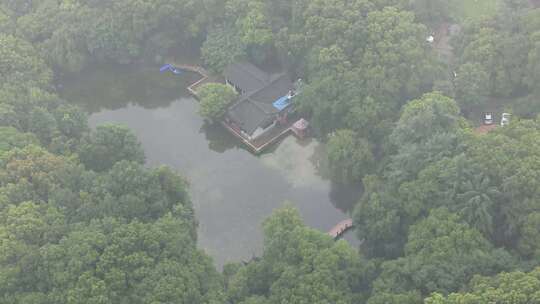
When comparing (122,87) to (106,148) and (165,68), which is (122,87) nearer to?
(165,68)

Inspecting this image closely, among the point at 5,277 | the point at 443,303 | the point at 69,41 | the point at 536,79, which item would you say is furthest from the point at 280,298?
the point at 69,41

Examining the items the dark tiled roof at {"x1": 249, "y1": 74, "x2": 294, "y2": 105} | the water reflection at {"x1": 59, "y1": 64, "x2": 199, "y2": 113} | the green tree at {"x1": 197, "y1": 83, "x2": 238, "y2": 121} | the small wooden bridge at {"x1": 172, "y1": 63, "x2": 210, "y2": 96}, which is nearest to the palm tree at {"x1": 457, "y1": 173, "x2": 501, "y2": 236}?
the dark tiled roof at {"x1": 249, "y1": 74, "x2": 294, "y2": 105}

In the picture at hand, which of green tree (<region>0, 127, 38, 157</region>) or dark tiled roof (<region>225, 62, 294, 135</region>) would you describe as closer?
green tree (<region>0, 127, 38, 157</region>)

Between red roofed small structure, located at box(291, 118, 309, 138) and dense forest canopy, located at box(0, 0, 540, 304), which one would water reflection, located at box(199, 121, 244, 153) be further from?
red roofed small structure, located at box(291, 118, 309, 138)

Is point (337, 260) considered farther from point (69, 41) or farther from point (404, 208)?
point (69, 41)

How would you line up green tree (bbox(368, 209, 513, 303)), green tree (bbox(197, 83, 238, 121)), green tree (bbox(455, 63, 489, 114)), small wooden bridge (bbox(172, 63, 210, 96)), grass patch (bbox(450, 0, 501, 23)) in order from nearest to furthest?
green tree (bbox(368, 209, 513, 303)) → green tree (bbox(455, 63, 489, 114)) → green tree (bbox(197, 83, 238, 121)) → small wooden bridge (bbox(172, 63, 210, 96)) → grass patch (bbox(450, 0, 501, 23))

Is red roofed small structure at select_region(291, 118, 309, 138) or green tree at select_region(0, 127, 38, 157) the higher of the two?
red roofed small structure at select_region(291, 118, 309, 138)

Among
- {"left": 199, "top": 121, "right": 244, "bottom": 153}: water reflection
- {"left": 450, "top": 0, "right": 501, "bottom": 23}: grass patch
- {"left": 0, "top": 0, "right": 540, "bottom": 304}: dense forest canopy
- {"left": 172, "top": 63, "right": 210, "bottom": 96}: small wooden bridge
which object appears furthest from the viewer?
{"left": 450, "top": 0, "right": 501, "bottom": 23}: grass patch
